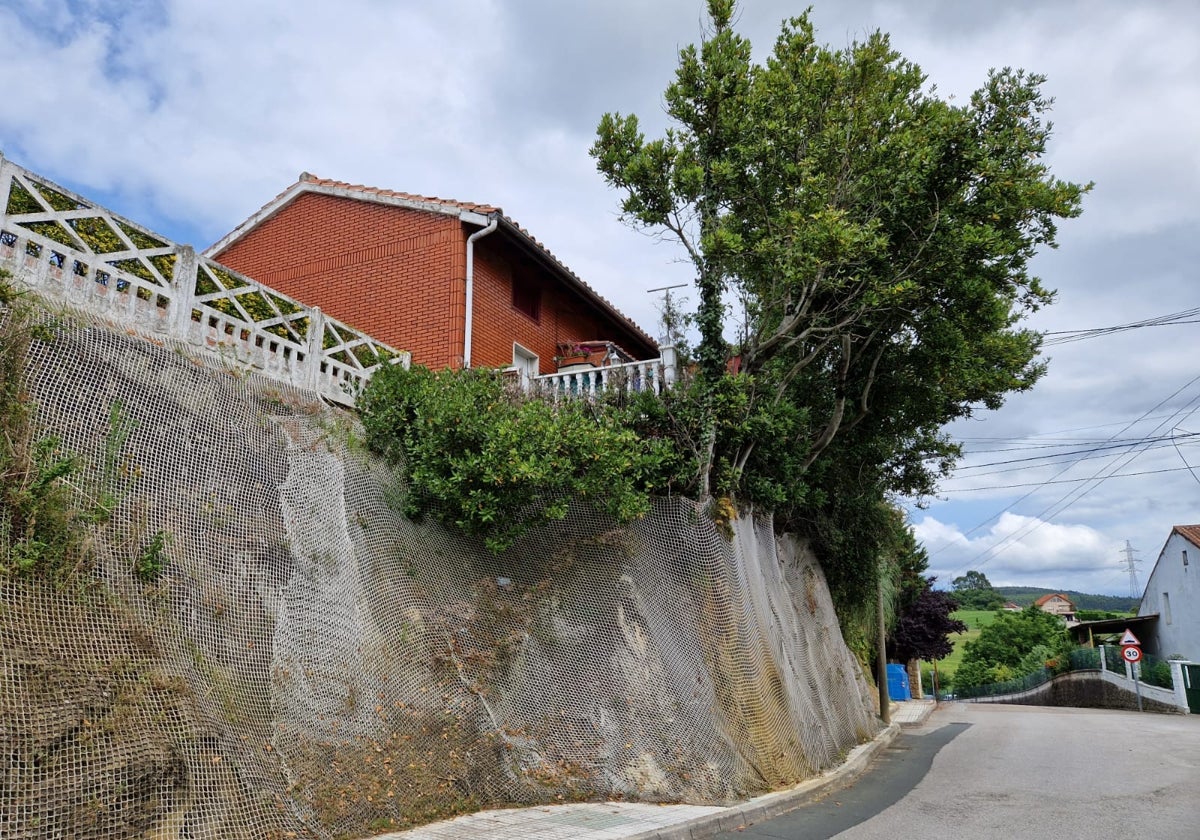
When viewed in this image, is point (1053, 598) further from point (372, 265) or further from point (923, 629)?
point (372, 265)

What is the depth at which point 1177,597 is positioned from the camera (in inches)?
A: 1443

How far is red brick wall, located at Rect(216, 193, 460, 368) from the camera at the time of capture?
14086 mm

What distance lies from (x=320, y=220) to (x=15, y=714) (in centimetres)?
1315

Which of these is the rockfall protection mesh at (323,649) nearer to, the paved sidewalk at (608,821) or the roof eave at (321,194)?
the paved sidewalk at (608,821)

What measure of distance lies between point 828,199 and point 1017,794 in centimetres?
795

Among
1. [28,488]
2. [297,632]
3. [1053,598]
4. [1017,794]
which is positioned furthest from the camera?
[1053,598]

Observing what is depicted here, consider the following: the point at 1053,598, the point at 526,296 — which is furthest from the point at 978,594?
the point at 526,296

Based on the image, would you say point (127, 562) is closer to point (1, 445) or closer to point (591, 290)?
point (1, 445)

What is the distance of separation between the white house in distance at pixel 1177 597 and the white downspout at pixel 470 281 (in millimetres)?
35517

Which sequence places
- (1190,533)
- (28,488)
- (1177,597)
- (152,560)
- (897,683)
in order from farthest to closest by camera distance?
(1177,597)
(1190,533)
(897,683)
(152,560)
(28,488)

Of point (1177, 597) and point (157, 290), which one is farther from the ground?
point (157, 290)

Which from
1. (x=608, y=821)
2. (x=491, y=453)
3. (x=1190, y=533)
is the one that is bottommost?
(x=608, y=821)

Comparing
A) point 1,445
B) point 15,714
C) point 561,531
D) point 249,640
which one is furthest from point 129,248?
point 561,531

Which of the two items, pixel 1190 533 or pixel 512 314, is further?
pixel 1190 533
